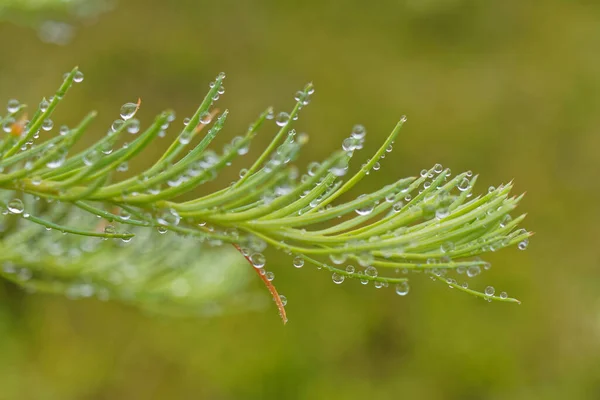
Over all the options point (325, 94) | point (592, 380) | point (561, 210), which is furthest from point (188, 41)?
point (592, 380)

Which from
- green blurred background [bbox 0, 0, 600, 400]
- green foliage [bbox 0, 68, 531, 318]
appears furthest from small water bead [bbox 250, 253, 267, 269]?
green blurred background [bbox 0, 0, 600, 400]

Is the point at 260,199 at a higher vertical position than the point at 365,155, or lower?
lower

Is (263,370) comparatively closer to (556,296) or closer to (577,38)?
(556,296)

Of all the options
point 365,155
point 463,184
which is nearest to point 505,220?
point 463,184

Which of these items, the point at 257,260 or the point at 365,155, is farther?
the point at 365,155

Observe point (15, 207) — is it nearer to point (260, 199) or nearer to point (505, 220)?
point (260, 199)

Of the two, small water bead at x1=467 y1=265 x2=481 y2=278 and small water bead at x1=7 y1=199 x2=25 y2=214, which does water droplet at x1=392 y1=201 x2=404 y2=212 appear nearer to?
small water bead at x1=467 y1=265 x2=481 y2=278

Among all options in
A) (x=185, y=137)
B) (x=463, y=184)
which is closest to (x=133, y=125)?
(x=185, y=137)

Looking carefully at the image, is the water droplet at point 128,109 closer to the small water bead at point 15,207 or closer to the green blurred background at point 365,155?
the small water bead at point 15,207

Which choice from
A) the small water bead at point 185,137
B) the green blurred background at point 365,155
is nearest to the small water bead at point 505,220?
the small water bead at point 185,137
